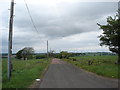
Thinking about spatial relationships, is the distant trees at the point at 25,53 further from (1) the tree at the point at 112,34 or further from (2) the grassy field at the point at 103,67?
(1) the tree at the point at 112,34

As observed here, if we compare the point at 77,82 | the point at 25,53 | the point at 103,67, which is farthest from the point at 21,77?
the point at 25,53

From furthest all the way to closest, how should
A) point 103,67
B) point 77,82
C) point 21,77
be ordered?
1. point 103,67
2. point 21,77
3. point 77,82

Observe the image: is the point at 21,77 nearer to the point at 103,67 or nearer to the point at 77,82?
the point at 77,82

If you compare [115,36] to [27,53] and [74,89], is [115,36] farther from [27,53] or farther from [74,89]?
[27,53]

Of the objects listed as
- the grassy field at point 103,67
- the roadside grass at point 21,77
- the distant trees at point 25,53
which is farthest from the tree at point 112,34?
the distant trees at point 25,53

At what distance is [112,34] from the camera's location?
29.0m

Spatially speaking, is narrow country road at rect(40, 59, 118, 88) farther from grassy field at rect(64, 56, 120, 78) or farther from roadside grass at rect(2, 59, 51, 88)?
grassy field at rect(64, 56, 120, 78)

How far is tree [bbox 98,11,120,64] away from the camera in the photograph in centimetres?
2825

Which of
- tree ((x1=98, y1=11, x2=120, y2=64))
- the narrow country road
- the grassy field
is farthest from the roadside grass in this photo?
tree ((x1=98, y1=11, x2=120, y2=64))

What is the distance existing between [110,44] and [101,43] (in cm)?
165

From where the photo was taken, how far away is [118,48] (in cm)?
2967

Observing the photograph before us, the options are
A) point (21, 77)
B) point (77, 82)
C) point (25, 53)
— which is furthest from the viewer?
point (25, 53)

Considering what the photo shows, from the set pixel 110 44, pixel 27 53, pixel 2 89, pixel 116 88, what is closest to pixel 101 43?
pixel 110 44

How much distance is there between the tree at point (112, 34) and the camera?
92.7 feet
